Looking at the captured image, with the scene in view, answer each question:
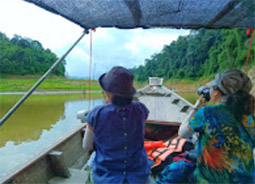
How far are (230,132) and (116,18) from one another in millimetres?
1433

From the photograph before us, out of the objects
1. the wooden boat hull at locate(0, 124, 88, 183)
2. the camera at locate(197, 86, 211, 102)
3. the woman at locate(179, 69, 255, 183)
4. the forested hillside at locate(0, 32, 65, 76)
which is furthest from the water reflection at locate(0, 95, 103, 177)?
the forested hillside at locate(0, 32, 65, 76)

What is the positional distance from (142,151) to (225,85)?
1.96 ft

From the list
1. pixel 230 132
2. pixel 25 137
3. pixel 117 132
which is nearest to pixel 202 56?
pixel 25 137

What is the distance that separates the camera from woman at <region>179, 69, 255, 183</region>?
0.99 m

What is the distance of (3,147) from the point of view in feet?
24.7

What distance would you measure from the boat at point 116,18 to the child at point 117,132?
811 millimetres

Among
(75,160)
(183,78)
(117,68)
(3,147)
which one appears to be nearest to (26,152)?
(3,147)

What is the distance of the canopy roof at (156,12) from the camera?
1.52 meters

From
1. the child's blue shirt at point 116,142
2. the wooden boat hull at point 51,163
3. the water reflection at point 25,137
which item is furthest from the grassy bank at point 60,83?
the child's blue shirt at point 116,142

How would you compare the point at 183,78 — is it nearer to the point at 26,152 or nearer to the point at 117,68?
the point at 26,152

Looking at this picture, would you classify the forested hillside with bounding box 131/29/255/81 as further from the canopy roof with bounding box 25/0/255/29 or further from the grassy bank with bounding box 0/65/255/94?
the canopy roof with bounding box 25/0/255/29

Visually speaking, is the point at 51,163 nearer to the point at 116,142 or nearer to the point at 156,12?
the point at 116,142

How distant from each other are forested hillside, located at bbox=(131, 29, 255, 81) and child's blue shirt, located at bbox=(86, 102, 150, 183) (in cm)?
1900

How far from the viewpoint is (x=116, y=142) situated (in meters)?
1.01
